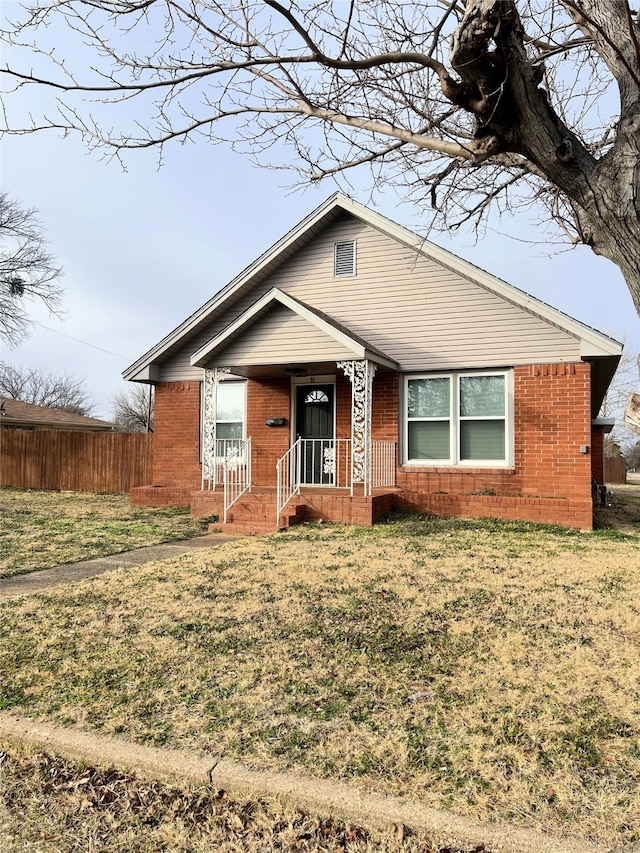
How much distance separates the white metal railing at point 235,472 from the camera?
1088 centimetres

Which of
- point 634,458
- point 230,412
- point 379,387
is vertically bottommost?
point 634,458

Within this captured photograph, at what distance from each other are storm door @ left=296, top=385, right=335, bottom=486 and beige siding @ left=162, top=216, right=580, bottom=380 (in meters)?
1.71

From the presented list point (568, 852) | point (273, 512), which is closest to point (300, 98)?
point (568, 852)

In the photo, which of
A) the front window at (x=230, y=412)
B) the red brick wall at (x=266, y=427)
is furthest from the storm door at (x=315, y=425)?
the front window at (x=230, y=412)

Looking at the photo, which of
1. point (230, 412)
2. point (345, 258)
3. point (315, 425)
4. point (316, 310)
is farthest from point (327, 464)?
point (345, 258)

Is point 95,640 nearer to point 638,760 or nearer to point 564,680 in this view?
point 564,680

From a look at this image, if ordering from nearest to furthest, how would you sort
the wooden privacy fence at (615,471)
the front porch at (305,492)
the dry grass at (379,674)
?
the dry grass at (379,674) < the front porch at (305,492) < the wooden privacy fence at (615,471)

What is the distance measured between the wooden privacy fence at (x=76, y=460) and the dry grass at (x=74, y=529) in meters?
2.71

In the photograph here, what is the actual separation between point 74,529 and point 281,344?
16.9 feet

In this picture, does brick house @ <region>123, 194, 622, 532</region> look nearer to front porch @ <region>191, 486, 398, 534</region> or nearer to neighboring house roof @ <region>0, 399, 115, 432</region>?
front porch @ <region>191, 486, 398, 534</region>

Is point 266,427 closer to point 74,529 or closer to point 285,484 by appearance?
point 285,484

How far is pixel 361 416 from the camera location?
10750mm

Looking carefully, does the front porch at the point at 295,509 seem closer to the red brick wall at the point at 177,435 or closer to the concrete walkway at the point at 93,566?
the concrete walkway at the point at 93,566

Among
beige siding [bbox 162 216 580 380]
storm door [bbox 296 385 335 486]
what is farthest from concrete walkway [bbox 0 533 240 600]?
beige siding [bbox 162 216 580 380]
